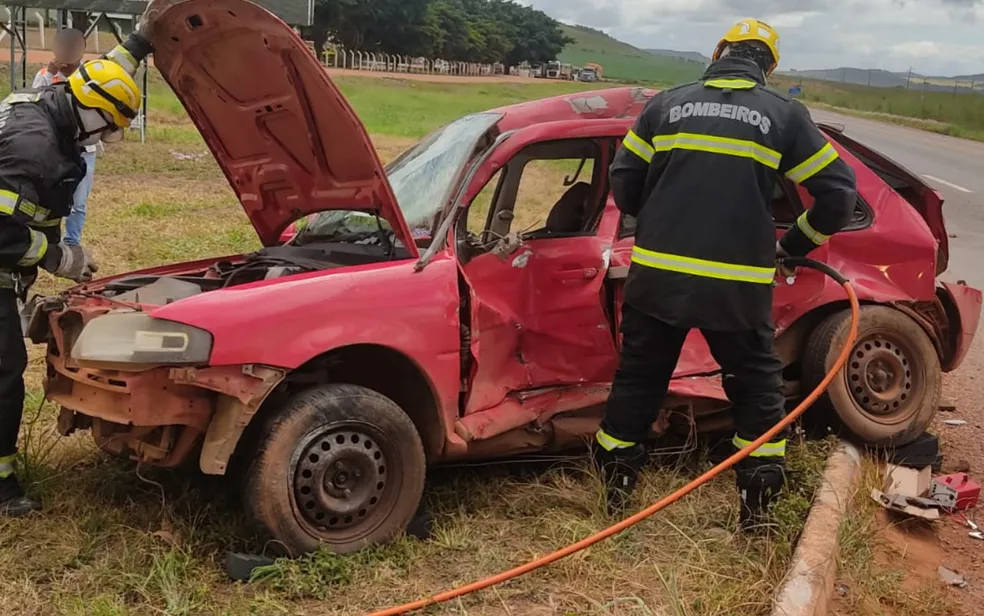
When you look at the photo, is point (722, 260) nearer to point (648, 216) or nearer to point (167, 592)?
point (648, 216)

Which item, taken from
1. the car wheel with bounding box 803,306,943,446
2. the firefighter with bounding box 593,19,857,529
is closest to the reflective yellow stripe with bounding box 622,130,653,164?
the firefighter with bounding box 593,19,857,529

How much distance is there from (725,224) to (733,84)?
1.77 ft

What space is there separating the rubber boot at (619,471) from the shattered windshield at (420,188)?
1202mm

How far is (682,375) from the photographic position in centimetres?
405

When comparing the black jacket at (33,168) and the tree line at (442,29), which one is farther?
the tree line at (442,29)

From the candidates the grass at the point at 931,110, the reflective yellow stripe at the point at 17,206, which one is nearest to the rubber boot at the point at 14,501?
the reflective yellow stripe at the point at 17,206

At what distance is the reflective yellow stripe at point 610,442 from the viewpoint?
3666mm

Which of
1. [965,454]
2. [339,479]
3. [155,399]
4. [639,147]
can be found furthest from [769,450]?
[155,399]

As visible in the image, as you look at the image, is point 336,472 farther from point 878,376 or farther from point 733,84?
point 878,376

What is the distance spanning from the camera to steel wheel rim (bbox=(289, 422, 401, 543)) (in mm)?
3250

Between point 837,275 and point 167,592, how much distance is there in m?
2.86

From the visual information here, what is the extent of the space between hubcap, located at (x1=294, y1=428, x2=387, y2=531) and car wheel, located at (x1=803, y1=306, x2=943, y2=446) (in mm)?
2179

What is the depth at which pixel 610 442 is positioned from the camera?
3.69m

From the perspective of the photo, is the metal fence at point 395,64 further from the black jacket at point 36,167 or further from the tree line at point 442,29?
the black jacket at point 36,167
